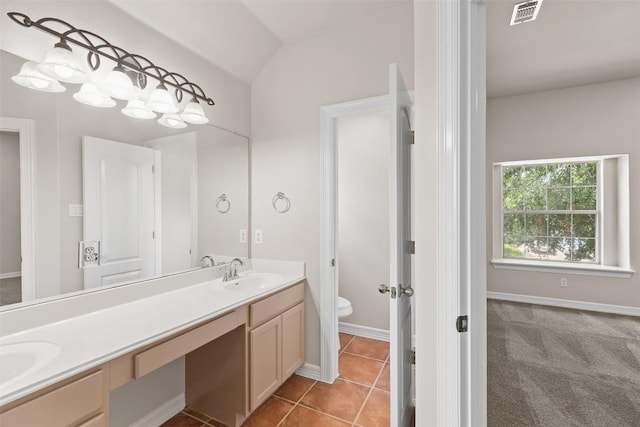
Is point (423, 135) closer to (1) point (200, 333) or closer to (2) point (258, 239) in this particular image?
(1) point (200, 333)

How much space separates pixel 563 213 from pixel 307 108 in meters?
3.84

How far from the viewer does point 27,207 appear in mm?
1208

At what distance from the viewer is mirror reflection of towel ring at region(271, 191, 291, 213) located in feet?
7.59

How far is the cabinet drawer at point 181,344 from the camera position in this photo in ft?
3.71

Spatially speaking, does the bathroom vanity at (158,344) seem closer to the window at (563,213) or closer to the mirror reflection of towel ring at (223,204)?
the mirror reflection of towel ring at (223,204)

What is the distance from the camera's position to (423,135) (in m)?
1.12

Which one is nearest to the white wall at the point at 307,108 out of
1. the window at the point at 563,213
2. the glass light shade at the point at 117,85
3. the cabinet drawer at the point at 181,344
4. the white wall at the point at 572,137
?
the cabinet drawer at the point at 181,344

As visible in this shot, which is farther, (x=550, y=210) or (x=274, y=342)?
(x=550, y=210)

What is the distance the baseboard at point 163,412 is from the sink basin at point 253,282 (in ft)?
2.48

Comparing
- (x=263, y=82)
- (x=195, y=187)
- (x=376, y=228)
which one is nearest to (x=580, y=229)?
(x=376, y=228)

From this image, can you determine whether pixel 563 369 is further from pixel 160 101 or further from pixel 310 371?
pixel 160 101

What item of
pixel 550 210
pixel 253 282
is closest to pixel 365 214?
pixel 253 282

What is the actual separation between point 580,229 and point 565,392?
2.65 metres

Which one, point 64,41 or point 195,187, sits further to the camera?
point 195,187
